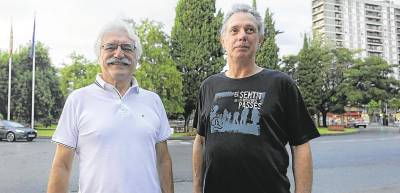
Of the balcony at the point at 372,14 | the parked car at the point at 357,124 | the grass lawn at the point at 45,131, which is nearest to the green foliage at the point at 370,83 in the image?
the parked car at the point at 357,124

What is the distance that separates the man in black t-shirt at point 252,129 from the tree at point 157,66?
25033 mm

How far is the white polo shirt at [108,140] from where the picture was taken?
7.84ft

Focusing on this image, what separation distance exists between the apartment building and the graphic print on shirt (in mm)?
129492

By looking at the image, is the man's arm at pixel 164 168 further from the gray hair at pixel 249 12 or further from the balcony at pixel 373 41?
the balcony at pixel 373 41

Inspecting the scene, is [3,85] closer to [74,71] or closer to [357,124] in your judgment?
[74,71]

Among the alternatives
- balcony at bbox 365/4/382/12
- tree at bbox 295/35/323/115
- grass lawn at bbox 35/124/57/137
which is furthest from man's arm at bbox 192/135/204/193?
balcony at bbox 365/4/382/12

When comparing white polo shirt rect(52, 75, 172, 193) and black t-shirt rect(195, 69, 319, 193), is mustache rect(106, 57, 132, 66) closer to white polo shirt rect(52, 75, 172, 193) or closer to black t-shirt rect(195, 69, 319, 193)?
white polo shirt rect(52, 75, 172, 193)

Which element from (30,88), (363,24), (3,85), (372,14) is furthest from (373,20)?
(3,85)

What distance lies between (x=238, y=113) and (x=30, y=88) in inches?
1680

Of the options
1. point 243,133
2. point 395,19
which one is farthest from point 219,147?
point 395,19

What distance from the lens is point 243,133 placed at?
2355 millimetres

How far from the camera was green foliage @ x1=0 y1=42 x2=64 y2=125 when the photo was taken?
40562 mm

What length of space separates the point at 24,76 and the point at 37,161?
104ft

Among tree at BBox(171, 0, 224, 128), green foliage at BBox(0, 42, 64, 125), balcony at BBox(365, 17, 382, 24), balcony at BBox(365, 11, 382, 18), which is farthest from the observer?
balcony at BBox(365, 17, 382, 24)
